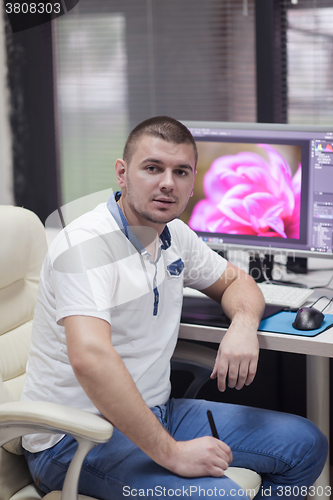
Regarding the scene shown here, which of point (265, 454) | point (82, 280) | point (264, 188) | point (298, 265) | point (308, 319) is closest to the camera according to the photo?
point (82, 280)

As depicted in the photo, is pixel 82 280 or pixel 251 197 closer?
pixel 82 280

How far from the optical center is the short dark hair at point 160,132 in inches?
53.1

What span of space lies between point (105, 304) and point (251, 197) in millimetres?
780

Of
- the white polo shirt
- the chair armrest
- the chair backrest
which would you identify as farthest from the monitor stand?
the chair armrest

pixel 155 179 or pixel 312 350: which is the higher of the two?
pixel 155 179

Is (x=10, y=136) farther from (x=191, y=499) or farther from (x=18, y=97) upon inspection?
(x=191, y=499)

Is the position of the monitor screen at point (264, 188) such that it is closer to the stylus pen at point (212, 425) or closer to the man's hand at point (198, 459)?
the stylus pen at point (212, 425)

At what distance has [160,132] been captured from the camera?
1.35 metres

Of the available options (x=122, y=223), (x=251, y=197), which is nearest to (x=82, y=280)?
(x=122, y=223)

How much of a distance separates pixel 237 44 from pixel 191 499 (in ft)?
8.65

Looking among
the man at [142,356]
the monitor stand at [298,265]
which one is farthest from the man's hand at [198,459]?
the monitor stand at [298,265]

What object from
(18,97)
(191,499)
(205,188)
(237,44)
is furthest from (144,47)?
(191,499)

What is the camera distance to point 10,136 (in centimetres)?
309

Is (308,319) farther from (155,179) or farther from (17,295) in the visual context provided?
(17,295)
